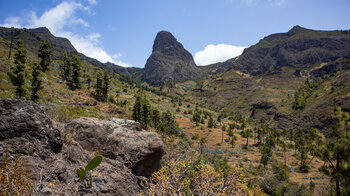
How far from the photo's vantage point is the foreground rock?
550cm

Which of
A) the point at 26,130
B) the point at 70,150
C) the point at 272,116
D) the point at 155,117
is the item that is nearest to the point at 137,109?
the point at 155,117

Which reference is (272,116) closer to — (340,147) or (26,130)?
(340,147)

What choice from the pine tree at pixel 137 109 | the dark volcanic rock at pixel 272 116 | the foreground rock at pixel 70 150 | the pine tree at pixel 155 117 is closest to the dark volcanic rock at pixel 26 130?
the foreground rock at pixel 70 150

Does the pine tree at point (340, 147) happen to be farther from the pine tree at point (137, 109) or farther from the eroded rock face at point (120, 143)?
the pine tree at point (137, 109)

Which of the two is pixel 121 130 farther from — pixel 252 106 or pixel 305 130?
pixel 252 106

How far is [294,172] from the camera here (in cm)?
6091

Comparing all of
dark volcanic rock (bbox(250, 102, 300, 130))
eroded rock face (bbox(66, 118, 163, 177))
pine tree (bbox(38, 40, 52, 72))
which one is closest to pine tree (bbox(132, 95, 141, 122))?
pine tree (bbox(38, 40, 52, 72))

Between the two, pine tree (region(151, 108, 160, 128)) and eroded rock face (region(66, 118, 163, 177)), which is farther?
pine tree (region(151, 108, 160, 128))

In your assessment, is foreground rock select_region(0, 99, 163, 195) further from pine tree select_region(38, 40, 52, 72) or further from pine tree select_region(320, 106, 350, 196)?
pine tree select_region(38, 40, 52, 72)

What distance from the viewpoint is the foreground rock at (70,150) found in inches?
217

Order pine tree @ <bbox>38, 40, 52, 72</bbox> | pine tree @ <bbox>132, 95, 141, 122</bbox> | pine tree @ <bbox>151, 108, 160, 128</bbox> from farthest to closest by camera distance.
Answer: pine tree @ <bbox>151, 108, 160, 128</bbox>
pine tree @ <bbox>38, 40, 52, 72</bbox>
pine tree @ <bbox>132, 95, 141, 122</bbox>

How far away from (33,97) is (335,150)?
152 feet

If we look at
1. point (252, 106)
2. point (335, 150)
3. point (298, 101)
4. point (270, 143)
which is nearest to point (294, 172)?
point (270, 143)

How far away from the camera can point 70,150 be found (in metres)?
7.36
